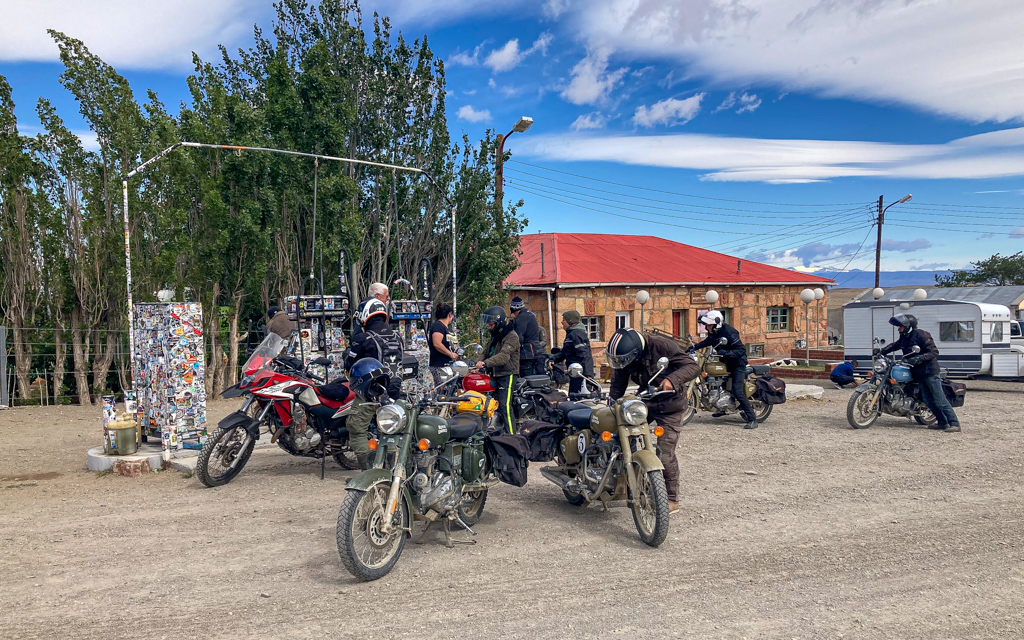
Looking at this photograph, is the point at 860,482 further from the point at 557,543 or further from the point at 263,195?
the point at 263,195

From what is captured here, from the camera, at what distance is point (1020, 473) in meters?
7.48

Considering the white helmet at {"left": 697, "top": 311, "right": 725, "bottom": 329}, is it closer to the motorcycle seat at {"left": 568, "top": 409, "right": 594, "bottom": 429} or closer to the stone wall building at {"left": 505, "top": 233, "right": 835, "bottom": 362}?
the motorcycle seat at {"left": 568, "top": 409, "right": 594, "bottom": 429}

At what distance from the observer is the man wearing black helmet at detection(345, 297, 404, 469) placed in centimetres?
686

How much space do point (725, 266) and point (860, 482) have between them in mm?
23833

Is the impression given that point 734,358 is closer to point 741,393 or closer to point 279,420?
point 741,393

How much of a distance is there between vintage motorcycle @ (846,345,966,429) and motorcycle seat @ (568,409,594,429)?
20.7ft

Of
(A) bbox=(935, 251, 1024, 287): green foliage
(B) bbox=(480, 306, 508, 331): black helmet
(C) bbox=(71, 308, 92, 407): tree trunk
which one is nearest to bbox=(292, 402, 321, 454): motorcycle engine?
(B) bbox=(480, 306, 508, 331): black helmet

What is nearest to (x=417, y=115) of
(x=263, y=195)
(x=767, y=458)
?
(x=263, y=195)

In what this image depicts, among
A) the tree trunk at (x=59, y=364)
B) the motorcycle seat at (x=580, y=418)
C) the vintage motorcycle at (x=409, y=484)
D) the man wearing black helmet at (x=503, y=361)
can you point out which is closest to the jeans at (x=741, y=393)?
the man wearing black helmet at (x=503, y=361)

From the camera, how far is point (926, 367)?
33.2 feet

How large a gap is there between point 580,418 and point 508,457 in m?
0.72

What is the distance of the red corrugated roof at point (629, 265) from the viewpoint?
2416 centimetres

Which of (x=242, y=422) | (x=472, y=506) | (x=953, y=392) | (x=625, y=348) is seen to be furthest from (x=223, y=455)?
(x=953, y=392)

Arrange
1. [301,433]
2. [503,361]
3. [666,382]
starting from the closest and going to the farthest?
[666,382]
[301,433]
[503,361]
